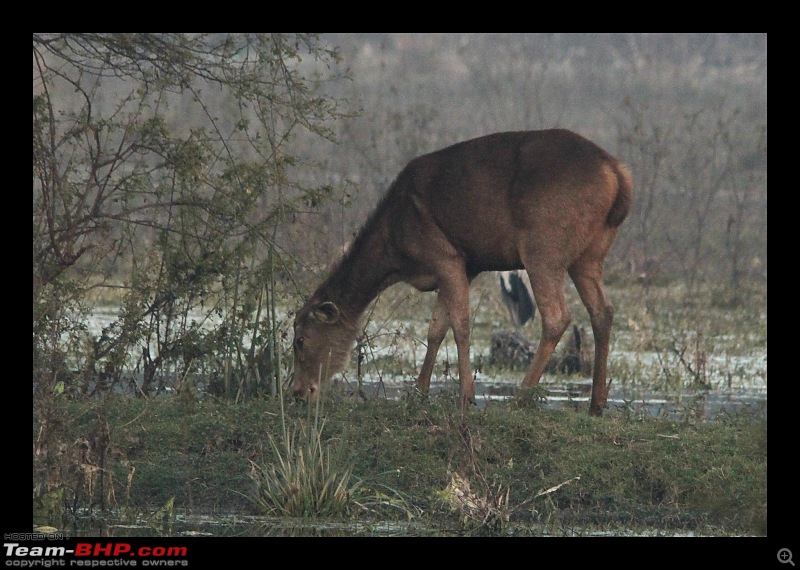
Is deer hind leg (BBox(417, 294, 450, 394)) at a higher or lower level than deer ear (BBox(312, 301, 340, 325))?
lower

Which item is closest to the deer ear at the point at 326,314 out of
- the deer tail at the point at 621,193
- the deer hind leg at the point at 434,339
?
the deer hind leg at the point at 434,339

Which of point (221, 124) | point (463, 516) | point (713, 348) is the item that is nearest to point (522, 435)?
point (463, 516)

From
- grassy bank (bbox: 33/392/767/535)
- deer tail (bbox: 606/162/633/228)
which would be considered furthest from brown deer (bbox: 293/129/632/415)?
grassy bank (bbox: 33/392/767/535)

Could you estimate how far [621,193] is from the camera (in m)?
9.80

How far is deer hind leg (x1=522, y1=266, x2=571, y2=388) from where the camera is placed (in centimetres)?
975

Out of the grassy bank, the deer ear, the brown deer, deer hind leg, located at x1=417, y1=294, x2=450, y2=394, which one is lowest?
the grassy bank

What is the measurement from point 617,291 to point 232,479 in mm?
9909

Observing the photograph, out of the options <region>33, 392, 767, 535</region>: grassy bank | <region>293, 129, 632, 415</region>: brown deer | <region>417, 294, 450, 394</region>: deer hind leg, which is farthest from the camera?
<region>417, 294, 450, 394</region>: deer hind leg

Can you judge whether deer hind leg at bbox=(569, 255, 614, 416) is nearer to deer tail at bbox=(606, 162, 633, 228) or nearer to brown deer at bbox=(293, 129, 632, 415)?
brown deer at bbox=(293, 129, 632, 415)

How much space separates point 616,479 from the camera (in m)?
8.30

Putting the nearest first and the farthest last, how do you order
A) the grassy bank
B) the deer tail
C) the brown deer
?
the grassy bank
the brown deer
the deer tail

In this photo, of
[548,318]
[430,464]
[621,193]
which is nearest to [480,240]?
[548,318]

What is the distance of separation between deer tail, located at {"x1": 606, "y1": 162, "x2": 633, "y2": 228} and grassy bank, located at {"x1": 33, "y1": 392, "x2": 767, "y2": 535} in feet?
5.02

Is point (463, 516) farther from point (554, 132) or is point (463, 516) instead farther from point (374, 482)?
point (554, 132)
